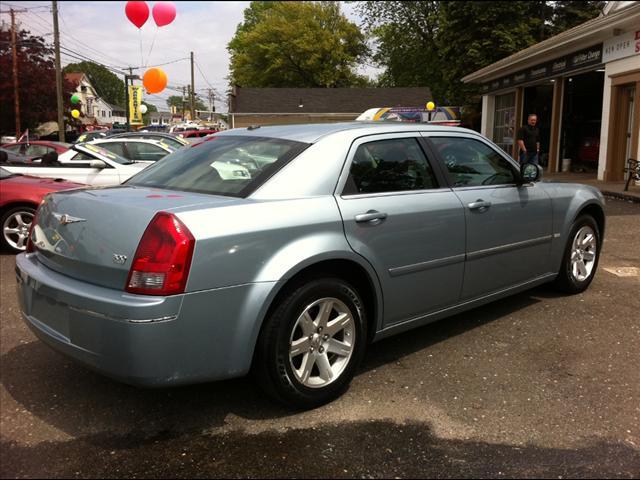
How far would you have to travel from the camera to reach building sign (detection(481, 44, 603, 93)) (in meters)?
16.1

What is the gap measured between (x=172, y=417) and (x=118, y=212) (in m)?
1.13

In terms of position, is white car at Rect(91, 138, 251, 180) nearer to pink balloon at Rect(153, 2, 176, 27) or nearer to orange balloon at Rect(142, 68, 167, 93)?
pink balloon at Rect(153, 2, 176, 27)

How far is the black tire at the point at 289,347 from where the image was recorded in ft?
9.39

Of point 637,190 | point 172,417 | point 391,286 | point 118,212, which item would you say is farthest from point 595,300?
point 637,190

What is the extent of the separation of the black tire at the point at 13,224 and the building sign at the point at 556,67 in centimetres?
1482

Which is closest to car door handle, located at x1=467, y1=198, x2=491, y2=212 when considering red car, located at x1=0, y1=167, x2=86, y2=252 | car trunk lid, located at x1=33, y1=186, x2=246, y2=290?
car trunk lid, located at x1=33, y1=186, x2=246, y2=290

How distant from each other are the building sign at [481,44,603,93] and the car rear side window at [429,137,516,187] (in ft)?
44.3

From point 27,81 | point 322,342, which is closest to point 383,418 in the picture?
point 322,342

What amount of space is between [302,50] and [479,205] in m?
50.5

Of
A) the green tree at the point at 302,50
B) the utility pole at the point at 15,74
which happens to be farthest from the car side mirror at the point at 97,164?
the green tree at the point at 302,50

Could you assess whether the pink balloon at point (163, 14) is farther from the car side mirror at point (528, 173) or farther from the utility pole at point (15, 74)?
the utility pole at point (15, 74)

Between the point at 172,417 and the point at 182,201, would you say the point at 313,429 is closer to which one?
the point at 172,417

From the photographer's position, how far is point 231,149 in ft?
11.9

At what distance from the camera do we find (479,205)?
396 cm
